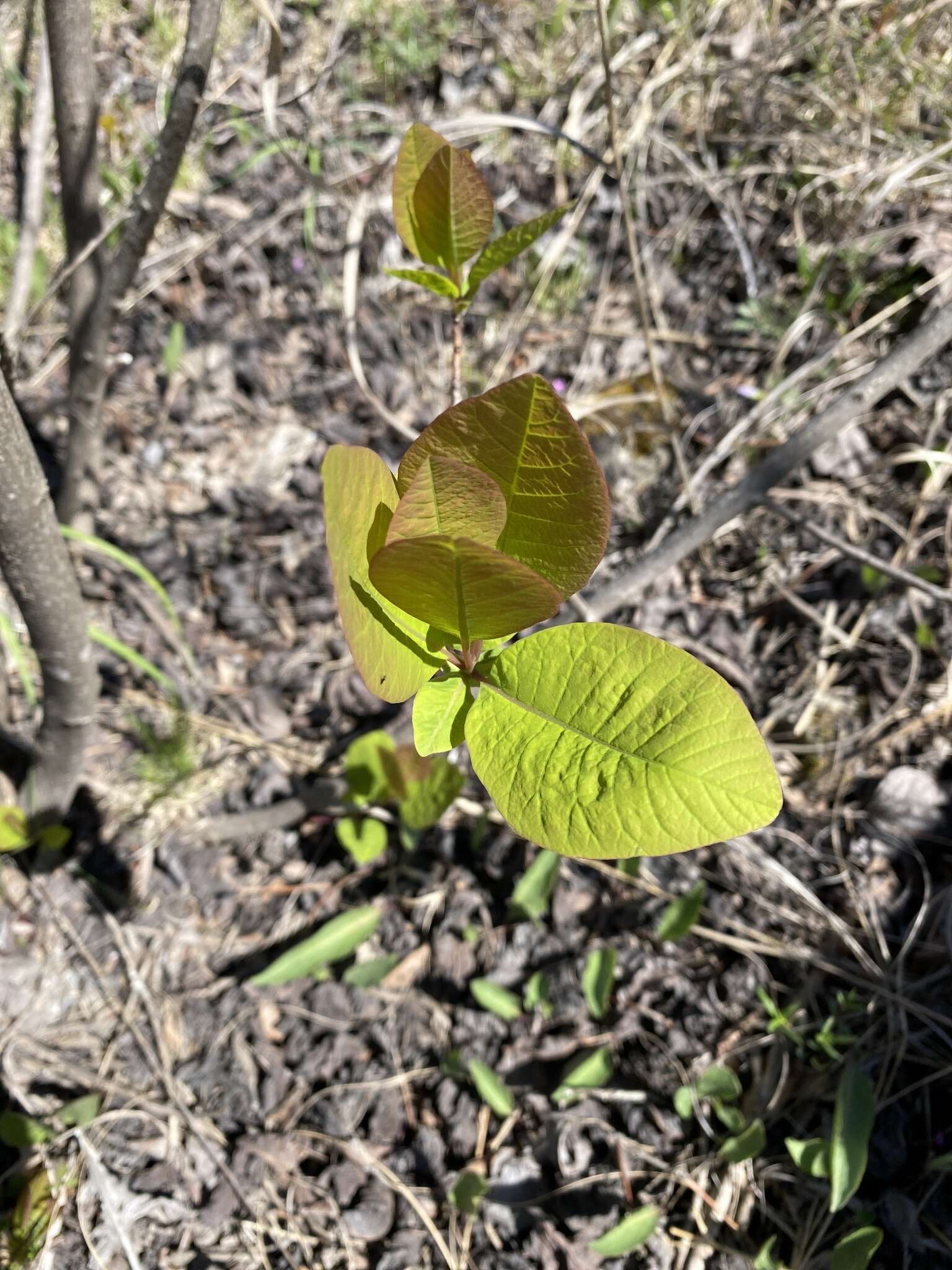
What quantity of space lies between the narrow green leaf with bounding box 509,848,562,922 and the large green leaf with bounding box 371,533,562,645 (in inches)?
39.2

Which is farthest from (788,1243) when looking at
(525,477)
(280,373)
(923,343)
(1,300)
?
(1,300)

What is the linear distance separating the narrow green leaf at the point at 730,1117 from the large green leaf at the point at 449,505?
126 cm

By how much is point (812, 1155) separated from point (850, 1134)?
89 mm

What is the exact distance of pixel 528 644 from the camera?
2.50 ft

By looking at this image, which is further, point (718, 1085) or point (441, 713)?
point (718, 1085)

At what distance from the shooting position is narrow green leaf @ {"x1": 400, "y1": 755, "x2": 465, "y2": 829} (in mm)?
1438

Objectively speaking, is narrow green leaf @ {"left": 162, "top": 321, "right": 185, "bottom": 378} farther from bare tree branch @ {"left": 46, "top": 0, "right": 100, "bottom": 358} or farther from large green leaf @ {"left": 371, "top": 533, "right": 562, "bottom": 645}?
large green leaf @ {"left": 371, "top": 533, "right": 562, "bottom": 645}

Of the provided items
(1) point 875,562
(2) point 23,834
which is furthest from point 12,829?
(1) point 875,562

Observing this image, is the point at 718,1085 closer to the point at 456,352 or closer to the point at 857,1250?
the point at 857,1250

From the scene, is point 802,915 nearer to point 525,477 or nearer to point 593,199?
point 525,477

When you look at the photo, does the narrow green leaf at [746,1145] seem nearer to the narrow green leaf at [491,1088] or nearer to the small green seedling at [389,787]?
the narrow green leaf at [491,1088]

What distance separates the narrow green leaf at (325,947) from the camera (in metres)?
1.55

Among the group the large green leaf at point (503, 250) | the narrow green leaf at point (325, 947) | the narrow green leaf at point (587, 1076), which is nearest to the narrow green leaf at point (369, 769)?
the narrow green leaf at point (325, 947)

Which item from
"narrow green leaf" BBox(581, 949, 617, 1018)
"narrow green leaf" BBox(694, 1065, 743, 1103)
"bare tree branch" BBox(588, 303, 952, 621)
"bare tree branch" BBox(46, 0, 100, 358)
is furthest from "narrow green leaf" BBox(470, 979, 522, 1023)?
"bare tree branch" BBox(46, 0, 100, 358)
